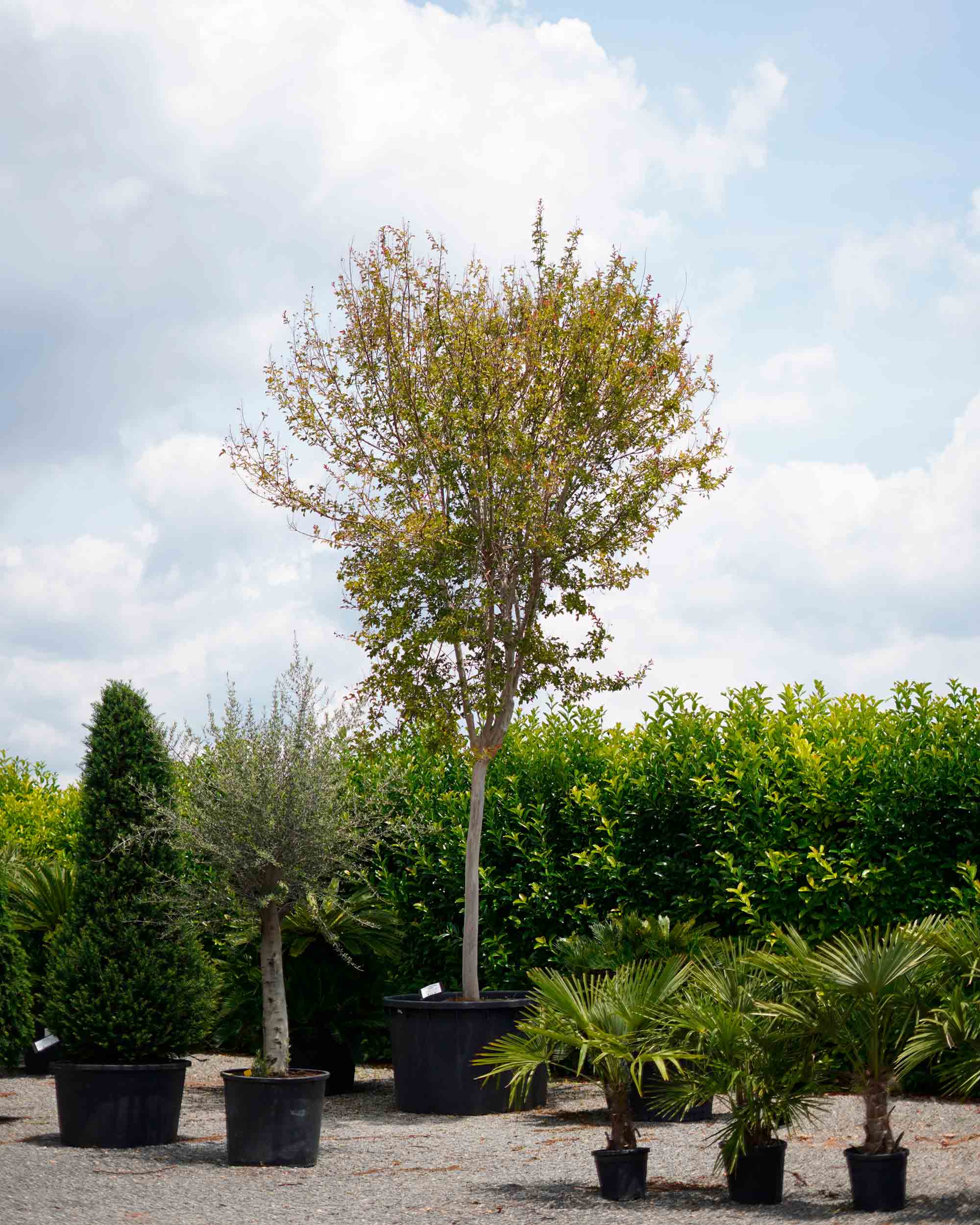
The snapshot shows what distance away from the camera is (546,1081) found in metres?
9.24

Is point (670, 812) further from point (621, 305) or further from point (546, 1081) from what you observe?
point (621, 305)

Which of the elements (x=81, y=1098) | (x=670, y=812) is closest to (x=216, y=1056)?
(x=81, y=1098)

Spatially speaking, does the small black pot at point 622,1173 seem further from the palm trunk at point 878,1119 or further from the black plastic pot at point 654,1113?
the black plastic pot at point 654,1113

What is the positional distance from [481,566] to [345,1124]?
4183 mm

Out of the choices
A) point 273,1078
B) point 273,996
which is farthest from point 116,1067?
point 273,1078

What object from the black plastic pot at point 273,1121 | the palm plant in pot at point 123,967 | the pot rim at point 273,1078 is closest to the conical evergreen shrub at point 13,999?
the palm plant in pot at point 123,967

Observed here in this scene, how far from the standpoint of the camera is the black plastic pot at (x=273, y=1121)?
7.18 meters

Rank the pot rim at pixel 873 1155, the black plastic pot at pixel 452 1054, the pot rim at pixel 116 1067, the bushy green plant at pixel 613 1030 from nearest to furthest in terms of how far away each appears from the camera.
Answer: the pot rim at pixel 873 1155 → the bushy green plant at pixel 613 1030 → the pot rim at pixel 116 1067 → the black plastic pot at pixel 452 1054

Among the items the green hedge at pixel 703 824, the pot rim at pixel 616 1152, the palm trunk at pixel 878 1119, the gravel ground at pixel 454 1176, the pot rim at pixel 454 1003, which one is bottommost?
the gravel ground at pixel 454 1176

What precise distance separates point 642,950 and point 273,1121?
261cm

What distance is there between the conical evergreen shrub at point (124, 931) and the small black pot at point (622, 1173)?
3.06 m

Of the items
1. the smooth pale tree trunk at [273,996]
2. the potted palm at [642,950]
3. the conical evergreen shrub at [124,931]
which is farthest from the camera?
the potted palm at [642,950]

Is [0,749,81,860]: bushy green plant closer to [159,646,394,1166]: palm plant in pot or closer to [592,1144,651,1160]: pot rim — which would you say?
[159,646,394,1166]: palm plant in pot

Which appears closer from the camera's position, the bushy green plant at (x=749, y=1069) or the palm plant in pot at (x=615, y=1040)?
the bushy green plant at (x=749, y=1069)
